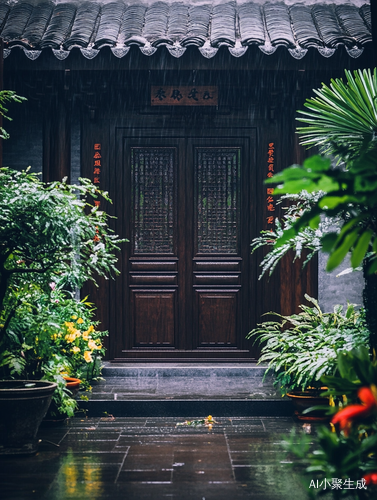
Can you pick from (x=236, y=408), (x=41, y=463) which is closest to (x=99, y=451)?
(x=41, y=463)

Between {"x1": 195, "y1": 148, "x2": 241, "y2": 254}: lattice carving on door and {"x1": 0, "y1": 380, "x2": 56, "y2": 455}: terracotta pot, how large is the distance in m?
3.27

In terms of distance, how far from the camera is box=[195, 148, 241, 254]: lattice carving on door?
7504 millimetres

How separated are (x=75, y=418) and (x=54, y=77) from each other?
3.97 m

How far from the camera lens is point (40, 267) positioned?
4.93 meters

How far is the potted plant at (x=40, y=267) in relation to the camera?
418 cm

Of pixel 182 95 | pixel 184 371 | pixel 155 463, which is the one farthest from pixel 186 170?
pixel 155 463

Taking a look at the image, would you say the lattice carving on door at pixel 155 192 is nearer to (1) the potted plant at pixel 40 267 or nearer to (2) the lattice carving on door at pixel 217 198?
(2) the lattice carving on door at pixel 217 198

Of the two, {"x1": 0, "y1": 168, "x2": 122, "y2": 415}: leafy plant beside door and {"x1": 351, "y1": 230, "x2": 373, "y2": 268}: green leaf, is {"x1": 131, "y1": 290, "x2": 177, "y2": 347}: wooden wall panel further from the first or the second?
{"x1": 351, "y1": 230, "x2": 373, "y2": 268}: green leaf

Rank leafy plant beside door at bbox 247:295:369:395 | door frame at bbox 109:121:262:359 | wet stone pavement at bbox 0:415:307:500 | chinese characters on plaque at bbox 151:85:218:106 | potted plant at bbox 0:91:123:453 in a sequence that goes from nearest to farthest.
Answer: wet stone pavement at bbox 0:415:307:500
potted plant at bbox 0:91:123:453
leafy plant beside door at bbox 247:295:369:395
chinese characters on plaque at bbox 151:85:218:106
door frame at bbox 109:121:262:359

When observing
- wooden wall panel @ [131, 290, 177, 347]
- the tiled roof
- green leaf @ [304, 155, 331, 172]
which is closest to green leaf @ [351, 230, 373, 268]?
green leaf @ [304, 155, 331, 172]

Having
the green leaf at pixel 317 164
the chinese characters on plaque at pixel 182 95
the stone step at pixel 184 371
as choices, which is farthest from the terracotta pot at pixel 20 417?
the chinese characters on plaque at pixel 182 95

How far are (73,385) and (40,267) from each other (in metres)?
1.54

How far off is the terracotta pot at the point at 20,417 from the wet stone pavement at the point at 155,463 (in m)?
0.10

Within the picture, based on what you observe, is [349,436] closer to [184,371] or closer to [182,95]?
[184,371]
